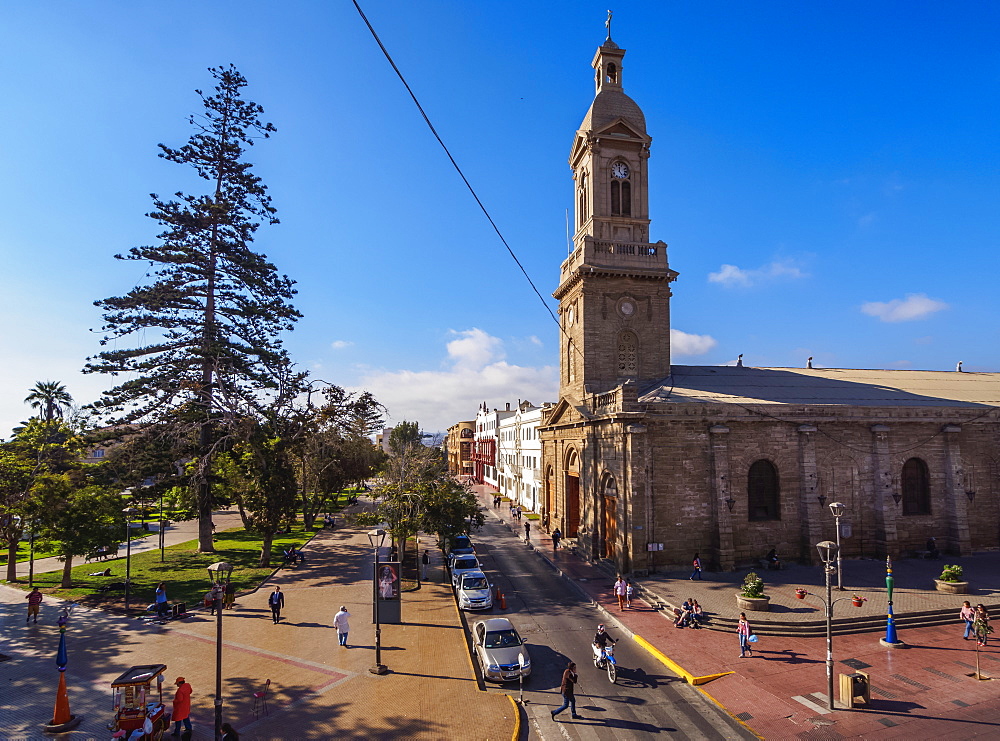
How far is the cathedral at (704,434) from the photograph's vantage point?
27.7 m

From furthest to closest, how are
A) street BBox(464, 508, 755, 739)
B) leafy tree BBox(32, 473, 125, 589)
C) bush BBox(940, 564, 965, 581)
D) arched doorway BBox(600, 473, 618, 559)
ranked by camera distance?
1. arched doorway BBox(600, 473, 618, 559)
2. leafy tree BBox(32, 473, 125, 589)
3. bush BBox(940, 564, 965, 581)
4. street BBox(464, 508, 755, 739)

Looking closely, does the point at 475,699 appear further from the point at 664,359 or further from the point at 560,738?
the point at 664,359

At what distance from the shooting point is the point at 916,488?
31.0m

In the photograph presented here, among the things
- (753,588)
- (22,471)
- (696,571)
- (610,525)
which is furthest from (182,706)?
(610,525)

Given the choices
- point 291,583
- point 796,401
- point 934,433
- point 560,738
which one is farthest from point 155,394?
point 934,433

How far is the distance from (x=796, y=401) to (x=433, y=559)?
79.7ft

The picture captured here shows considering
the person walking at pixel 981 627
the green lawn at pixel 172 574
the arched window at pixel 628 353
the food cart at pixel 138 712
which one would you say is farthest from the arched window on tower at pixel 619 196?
the food cart at pixel 138 712

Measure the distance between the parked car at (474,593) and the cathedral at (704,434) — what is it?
301 inches

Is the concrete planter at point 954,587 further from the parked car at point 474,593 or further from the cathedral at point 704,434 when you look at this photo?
the parked car at point 474,593

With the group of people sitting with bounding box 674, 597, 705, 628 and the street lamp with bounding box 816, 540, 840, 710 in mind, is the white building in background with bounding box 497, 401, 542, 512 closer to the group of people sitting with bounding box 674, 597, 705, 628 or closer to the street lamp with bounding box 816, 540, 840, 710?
the group of people sitting with bounding box 674, 597, 705, 628

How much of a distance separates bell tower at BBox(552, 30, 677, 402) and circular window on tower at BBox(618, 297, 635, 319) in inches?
2.6

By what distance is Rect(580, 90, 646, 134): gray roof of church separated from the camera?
35062 millimetres

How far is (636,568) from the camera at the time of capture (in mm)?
26766

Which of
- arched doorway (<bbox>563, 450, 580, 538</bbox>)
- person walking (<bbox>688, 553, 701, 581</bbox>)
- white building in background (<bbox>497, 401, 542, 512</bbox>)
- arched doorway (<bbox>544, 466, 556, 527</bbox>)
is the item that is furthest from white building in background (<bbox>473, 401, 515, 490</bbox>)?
person walking (<bbox>688, 553, 701, 581</bbox>)
